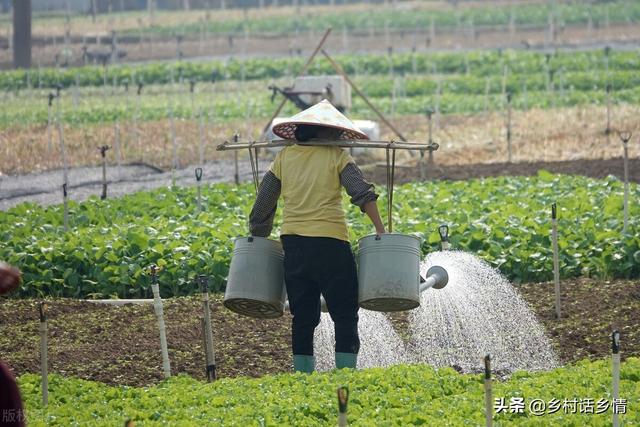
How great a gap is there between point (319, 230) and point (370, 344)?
1672 mm

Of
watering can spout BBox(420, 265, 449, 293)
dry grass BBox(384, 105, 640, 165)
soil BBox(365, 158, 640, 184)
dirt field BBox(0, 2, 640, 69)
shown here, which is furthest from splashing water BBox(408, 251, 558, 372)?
dirt field BBox(0, 2, 640, 69)

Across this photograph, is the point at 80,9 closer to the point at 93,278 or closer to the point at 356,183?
the point at 93,278

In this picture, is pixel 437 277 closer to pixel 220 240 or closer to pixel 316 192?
pixel 316 192

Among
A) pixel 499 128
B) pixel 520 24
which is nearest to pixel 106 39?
pixel 520 24

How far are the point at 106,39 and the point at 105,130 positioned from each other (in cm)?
1607

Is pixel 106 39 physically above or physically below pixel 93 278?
above

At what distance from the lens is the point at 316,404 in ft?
20.5

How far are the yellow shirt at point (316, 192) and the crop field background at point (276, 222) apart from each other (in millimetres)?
800

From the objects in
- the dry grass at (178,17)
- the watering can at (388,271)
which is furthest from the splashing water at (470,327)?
the dry grass at (178,17)

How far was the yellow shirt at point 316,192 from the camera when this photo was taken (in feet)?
23.3

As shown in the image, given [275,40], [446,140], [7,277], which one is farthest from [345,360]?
[275,40]

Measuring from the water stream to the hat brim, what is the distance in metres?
1.54

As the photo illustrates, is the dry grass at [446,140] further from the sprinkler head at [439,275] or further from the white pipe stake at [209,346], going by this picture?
the white pipe stake at [209,346]

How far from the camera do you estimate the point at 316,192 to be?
Answer: 23.4ft
